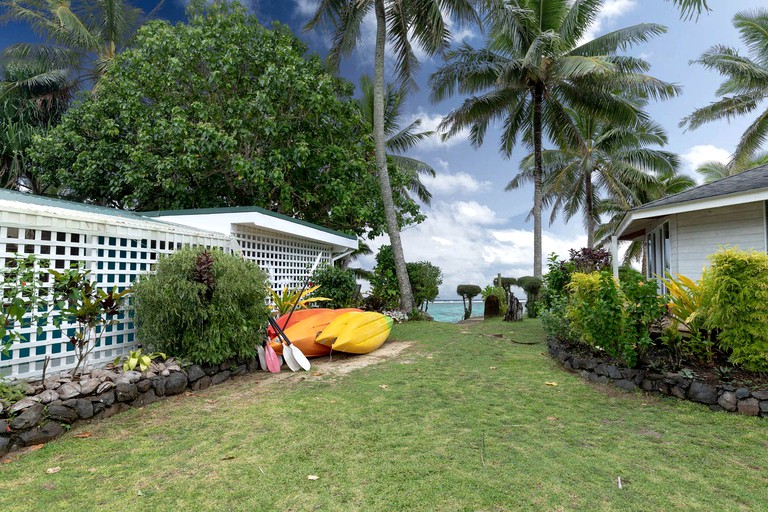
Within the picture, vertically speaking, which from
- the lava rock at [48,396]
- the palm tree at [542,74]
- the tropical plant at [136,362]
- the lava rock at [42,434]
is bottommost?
the lava rock at [42,434]

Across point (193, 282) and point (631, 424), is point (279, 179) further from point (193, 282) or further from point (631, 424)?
point (631, 424)

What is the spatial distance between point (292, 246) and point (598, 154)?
57.5 ft

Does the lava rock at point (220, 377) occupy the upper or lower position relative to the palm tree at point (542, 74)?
lower

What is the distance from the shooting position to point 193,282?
191 inches

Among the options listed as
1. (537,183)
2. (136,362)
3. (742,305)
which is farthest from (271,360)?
(537,183)

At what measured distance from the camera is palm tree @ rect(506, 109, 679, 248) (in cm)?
2030

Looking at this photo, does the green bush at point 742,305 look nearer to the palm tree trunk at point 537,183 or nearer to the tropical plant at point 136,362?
the tropical plant at point 136,362

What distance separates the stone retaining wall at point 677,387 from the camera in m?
3.95

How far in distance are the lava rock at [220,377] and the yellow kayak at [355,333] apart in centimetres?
150

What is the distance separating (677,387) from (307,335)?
4.69 m

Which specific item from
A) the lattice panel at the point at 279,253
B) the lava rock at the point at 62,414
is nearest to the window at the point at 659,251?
the lattice panel at the point at 279,253

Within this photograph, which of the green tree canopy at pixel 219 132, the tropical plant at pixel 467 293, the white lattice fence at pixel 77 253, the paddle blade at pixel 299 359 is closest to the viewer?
the white lattice fence at pixel 77 253

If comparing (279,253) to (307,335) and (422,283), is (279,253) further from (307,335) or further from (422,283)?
(422,283)

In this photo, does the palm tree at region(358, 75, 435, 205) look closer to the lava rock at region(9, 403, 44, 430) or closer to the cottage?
the cottage
